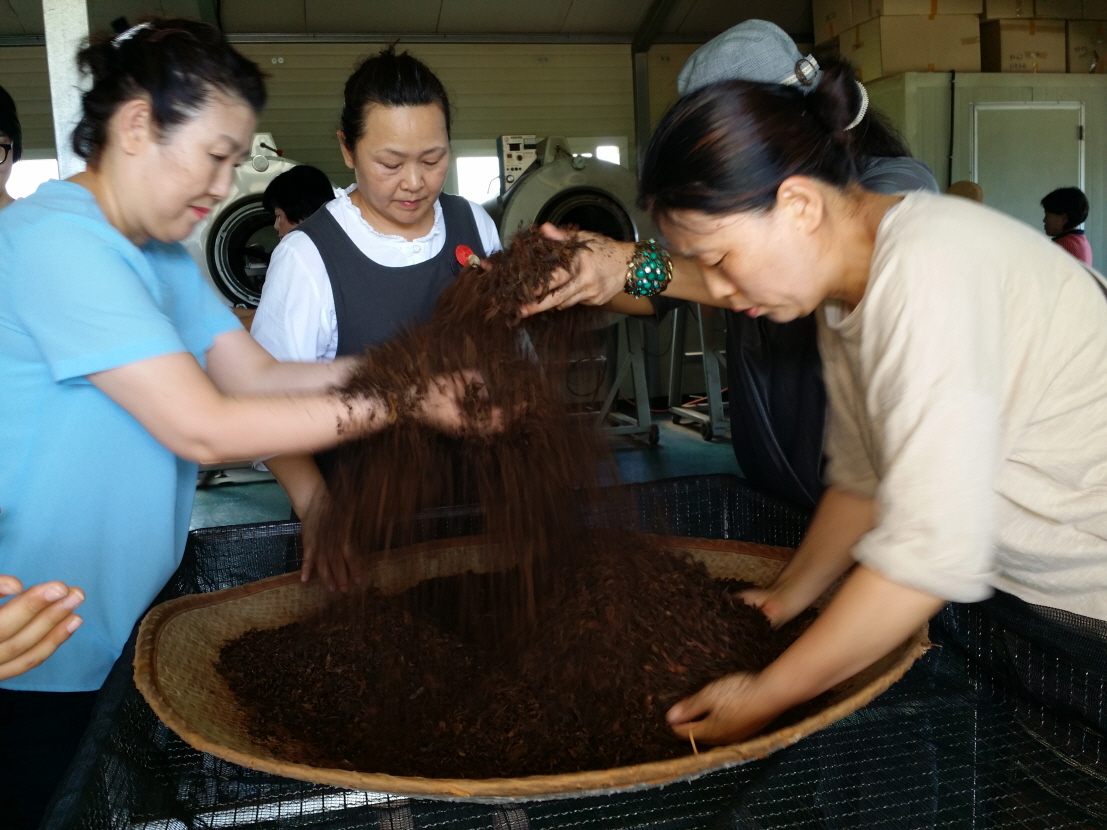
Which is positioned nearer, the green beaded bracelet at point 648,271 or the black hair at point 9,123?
the green beaded bracelet at point 648,271

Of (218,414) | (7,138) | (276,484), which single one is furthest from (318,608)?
(276,484)

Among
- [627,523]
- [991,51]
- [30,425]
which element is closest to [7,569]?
[30,425]

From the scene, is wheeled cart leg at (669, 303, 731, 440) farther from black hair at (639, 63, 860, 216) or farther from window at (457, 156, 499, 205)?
black hair at (639, 63, 860, 216)

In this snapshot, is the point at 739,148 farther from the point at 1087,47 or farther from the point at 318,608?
the point at 1087,47

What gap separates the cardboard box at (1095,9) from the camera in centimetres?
554

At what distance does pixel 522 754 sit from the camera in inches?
32.9

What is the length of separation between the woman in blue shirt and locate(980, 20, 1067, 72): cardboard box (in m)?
5.92

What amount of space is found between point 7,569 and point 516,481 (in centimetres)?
63

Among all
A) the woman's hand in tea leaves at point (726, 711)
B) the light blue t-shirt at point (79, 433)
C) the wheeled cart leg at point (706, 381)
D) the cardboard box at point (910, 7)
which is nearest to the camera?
the woman's hand in tea leaves at point (726, 711)

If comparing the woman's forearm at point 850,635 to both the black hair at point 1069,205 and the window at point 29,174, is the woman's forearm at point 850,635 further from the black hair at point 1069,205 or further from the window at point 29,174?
the window at point 29,174

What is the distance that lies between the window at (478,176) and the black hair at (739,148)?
5.34m

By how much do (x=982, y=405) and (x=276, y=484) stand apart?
4426 mm

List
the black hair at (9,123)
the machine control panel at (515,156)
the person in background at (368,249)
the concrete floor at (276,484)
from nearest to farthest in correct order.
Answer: the person in background at (368,249) < the black hair at (9,123) < the concrete floor at (276,484) < the machine control panel at (515,156)

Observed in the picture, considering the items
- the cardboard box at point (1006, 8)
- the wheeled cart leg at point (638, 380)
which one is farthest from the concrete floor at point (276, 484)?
the cardboard box at point (1006, 8)
